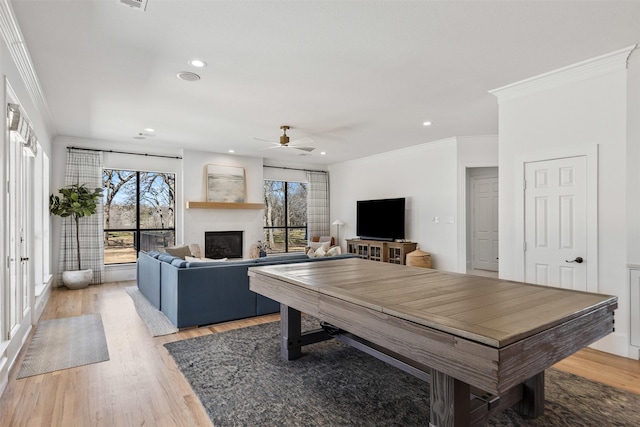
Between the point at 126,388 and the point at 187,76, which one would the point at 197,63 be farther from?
the point at 126,388

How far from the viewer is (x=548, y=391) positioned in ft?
7.91

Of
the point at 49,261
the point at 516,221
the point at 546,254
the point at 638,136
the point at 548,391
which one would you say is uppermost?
the point at 638,136

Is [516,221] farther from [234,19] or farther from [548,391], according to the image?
[234,19]

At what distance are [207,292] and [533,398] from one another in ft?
10.1

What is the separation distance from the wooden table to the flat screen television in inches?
179

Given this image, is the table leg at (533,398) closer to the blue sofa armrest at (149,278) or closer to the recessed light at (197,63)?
the recessed light at (197,63)

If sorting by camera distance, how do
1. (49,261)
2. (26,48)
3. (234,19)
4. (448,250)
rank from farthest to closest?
(448,250), (49,261), (26,48), (234,19)

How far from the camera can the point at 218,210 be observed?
7.45 m

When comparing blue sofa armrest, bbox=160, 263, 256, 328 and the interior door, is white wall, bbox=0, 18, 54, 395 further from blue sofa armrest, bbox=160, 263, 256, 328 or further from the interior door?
blue sofa armrest, bbox=160, 263, 256, 328

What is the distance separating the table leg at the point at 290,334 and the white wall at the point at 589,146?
8.00 ft

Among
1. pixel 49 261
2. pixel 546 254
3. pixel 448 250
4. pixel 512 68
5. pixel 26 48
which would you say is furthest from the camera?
pixel 448 250

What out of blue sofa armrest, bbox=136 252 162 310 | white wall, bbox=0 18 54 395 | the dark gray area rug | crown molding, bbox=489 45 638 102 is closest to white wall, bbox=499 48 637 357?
crown molding, bbox=489 45 638 102

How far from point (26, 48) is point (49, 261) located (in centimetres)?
406

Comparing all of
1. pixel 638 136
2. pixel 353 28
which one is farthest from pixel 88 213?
pixel 638 136
